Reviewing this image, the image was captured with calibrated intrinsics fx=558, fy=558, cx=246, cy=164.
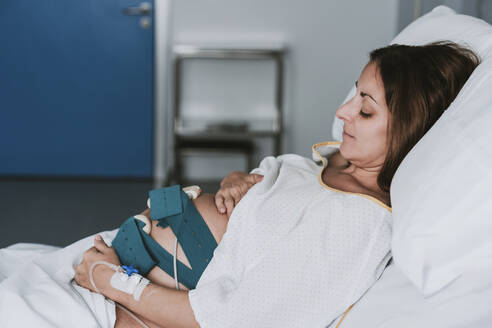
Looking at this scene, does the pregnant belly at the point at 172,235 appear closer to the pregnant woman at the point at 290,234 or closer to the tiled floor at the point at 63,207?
the pregnant woman at the point at 290,234

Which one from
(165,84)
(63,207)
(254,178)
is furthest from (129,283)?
(165,84)

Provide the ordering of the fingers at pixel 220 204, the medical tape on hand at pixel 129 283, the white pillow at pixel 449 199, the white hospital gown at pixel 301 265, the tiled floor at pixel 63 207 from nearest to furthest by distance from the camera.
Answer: the white pillow at pixel 449 199 < the white hospital gown at pixel 301 265 < the medical tape on hand at pixel 129 283 < the fingers at pixel 220 204 < the tiled floor at pixel 63 207

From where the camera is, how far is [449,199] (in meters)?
0.79

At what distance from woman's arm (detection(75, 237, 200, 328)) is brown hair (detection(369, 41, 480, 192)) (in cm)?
46

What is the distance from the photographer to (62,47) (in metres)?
3.41

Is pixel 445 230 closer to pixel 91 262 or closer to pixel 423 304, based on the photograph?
pixel 423 304

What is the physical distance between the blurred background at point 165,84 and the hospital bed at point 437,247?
2.29 m

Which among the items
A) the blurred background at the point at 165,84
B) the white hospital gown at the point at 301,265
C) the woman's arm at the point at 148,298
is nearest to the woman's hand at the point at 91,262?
the woman's arm at the point at 148,298

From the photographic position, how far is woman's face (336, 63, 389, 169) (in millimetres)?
1067

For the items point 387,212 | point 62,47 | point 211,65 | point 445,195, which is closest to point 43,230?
point 62,47

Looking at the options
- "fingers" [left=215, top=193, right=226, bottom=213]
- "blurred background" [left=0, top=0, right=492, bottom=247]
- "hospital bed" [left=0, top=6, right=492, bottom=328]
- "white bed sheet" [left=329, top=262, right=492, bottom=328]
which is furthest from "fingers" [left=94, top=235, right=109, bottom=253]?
"blurred background" [left=0, top=0, right=492, bottom=247]

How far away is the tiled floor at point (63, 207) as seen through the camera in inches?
102

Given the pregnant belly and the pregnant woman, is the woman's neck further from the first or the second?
the pregnant belly

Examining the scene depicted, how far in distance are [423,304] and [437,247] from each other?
0.12 m
